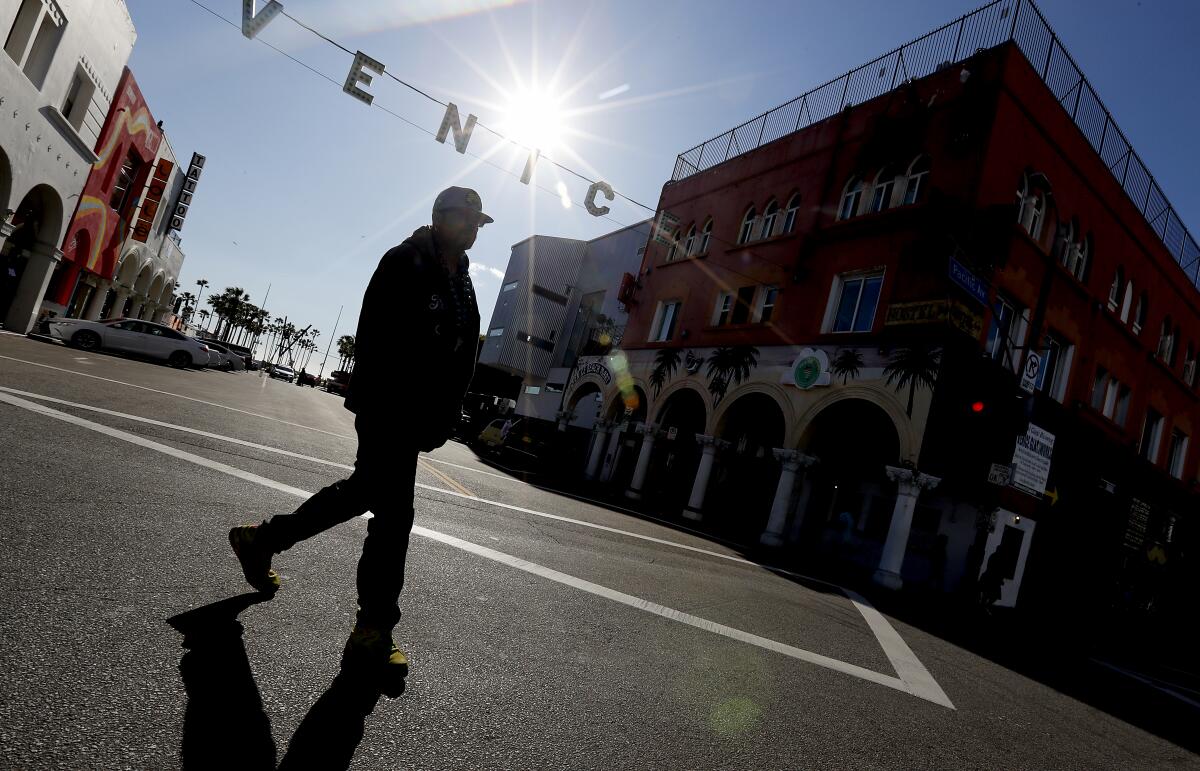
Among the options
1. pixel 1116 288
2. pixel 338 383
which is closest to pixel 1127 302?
pixel 1116 288

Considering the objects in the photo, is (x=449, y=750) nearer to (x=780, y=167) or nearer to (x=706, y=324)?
(x=706, y=324)

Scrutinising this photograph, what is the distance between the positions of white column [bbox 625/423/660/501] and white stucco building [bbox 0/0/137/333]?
1895cm

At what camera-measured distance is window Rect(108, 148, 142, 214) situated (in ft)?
84.0

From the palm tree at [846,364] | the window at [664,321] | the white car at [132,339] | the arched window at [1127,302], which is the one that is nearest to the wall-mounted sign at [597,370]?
the window at [664,321]

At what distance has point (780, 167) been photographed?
19344 millimetres

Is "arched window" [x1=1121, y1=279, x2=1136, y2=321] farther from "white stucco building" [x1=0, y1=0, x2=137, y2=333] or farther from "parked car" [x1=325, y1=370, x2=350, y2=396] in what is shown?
"parked car" [x1=325, y1=370, x2=350, y2=396]

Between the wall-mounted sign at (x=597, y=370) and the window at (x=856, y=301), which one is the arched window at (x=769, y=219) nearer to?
the window at (x=856, y=301)

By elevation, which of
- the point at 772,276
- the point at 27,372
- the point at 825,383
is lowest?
the point at 27,372

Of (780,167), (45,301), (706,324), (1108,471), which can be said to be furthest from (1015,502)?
(45,301)

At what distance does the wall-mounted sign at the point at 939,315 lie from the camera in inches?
511

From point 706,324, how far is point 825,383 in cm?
558

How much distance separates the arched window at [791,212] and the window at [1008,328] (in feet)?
19.7

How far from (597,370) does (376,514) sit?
22.1 metres

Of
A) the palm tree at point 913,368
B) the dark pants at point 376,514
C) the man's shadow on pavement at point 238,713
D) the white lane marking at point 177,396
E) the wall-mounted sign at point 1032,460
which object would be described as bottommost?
the white lane marking at point 177,396
